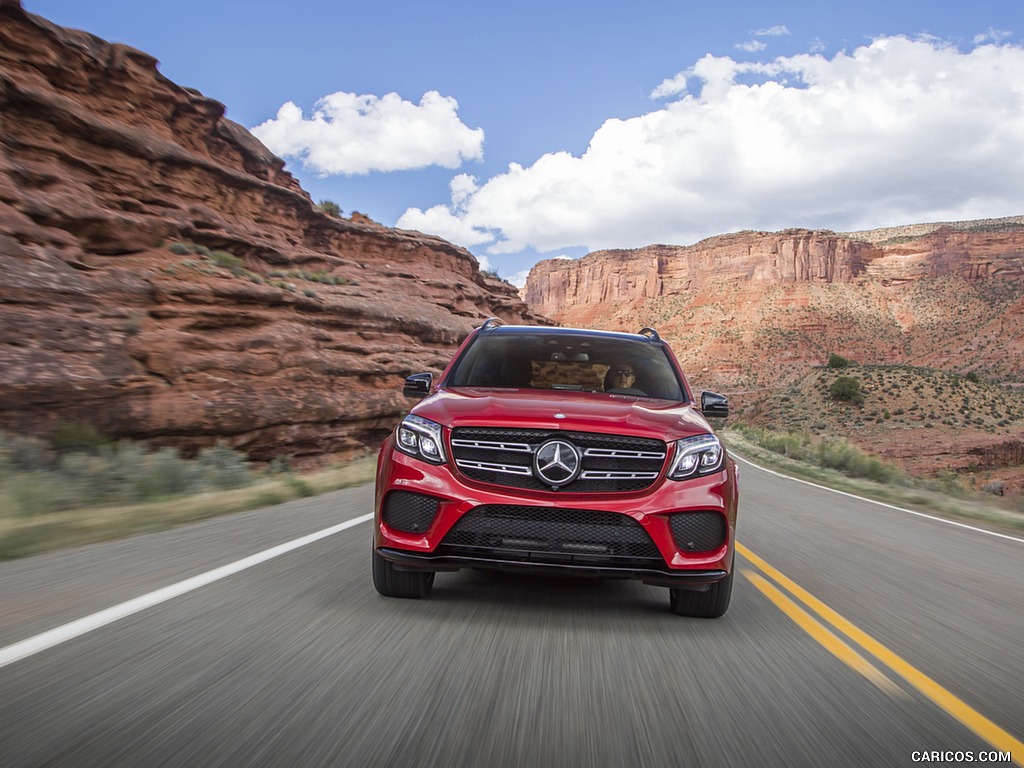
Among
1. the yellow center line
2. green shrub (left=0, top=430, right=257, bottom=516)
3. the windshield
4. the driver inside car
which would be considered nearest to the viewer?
the yellow center line

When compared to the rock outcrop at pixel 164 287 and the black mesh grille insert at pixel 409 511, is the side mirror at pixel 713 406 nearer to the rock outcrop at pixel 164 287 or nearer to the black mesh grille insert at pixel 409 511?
the black mesh grille insert at pixel 409 511

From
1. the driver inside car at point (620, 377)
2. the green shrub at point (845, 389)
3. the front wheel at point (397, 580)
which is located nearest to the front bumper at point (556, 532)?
the front wheel at point (397, 580)

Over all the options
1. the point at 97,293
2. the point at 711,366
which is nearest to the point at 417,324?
the point at 97,293

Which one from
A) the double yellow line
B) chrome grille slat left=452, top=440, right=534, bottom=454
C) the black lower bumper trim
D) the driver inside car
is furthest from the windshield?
the black lower bumper trim

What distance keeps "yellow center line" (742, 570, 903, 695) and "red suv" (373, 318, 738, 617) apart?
55 centimetres

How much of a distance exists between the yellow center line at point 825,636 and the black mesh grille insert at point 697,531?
0.78 m

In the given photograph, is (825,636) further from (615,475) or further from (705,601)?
(615,475)

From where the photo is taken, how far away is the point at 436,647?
12.0 ft

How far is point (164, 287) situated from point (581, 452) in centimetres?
1975

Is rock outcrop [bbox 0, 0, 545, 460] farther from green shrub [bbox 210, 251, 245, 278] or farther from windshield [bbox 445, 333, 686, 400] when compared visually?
windshield [bbox 445, 333, 686, 400]

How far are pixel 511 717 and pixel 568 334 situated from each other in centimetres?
379

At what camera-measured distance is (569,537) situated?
4.00 metres

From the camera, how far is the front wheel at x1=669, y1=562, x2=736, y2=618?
4.33 metres

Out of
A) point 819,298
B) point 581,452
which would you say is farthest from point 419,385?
point 819,298
